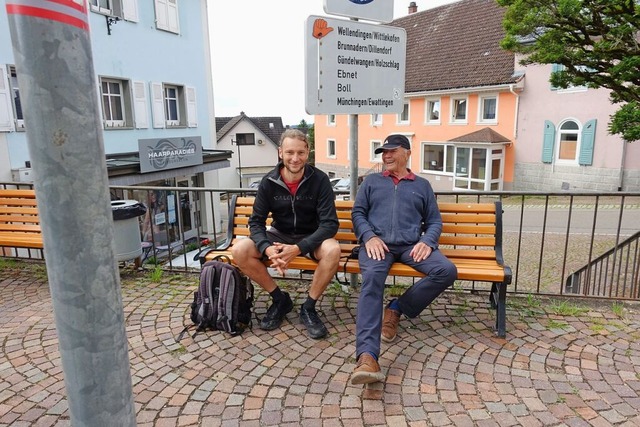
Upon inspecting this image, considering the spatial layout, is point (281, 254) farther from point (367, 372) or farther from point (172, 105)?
point (172, 105)

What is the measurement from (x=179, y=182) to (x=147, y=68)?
4.69m

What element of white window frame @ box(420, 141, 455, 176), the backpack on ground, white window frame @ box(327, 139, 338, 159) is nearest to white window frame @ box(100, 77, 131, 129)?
the backpack on ground

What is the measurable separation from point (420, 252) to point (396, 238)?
0.23 metres

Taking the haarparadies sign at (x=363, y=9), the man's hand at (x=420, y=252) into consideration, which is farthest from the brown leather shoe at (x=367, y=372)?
the haarparadies sign at (x=363, y=9)

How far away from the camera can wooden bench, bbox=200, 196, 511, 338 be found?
11.5 feet

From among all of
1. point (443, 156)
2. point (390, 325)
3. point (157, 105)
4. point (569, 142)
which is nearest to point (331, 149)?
point (443, 156)

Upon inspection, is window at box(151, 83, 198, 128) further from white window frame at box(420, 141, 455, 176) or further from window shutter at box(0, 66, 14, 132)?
white window frame at box(420, 141, 455, 176)

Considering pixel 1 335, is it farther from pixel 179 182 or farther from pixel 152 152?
pixel 179 182

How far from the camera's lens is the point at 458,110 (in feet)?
88.1

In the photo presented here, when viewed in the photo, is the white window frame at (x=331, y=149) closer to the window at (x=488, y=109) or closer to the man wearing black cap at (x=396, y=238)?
the window at (x=488, y=109)

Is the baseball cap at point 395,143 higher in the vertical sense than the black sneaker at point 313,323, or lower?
higher

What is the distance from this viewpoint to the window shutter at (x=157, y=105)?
55.6 feet

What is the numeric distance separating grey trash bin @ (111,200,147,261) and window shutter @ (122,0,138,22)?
12.8 metres

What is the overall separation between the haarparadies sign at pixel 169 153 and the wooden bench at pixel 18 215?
10502mm
